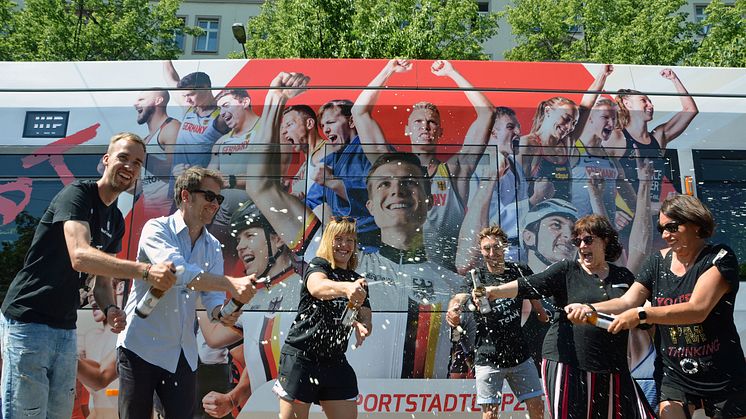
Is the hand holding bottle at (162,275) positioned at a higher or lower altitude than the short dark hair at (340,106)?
lower

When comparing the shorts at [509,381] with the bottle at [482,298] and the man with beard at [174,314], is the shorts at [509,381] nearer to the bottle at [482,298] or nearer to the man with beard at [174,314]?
the bottle at [482,298]

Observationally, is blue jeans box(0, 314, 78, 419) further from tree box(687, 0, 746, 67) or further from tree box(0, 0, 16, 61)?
tree box(0, 0, 16, 61)

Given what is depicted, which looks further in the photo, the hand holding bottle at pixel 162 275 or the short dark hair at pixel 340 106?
the short dark hair at pixel 340 106

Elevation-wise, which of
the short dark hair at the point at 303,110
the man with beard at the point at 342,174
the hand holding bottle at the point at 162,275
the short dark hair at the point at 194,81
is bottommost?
the hand holding bottle at the point at 162,275

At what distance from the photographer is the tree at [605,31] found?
14.8 metres

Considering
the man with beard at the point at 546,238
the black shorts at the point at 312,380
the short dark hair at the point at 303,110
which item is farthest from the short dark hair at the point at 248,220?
the man with beard at the point at 546,238

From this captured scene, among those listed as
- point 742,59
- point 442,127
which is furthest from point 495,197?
point 742,59

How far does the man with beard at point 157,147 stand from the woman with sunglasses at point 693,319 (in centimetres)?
330

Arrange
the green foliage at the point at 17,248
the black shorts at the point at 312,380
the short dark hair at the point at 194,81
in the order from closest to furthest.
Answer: the black shorts at the point at 312,380, the green foliage at the point at 17,248, the short dark hair at the point at 194,81

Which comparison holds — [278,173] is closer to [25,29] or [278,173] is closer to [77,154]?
[77,154]

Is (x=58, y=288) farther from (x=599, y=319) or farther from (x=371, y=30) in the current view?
(x=371, y=30)

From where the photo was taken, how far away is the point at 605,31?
16.1 meters

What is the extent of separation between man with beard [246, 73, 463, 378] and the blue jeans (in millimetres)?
1917

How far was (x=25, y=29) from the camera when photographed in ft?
52.7
